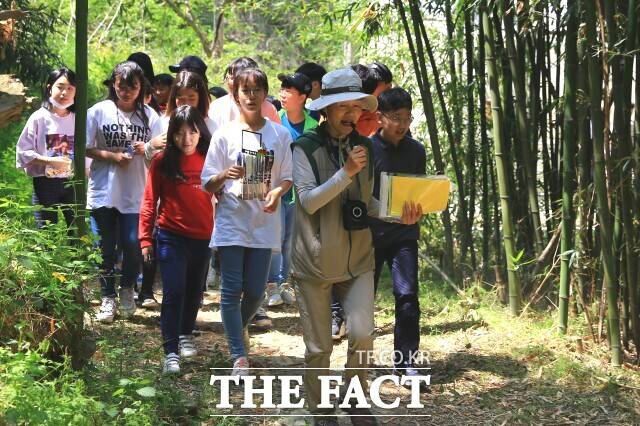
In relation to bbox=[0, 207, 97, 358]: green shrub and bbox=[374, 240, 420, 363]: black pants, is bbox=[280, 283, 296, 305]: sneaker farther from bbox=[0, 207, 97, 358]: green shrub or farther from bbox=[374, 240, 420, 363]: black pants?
bbox=[0, 207, 97, 358]: green shrub

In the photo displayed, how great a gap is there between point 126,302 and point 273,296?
1.16 m

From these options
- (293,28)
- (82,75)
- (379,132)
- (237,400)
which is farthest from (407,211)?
(293,28)

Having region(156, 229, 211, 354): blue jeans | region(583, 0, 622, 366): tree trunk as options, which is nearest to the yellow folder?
region(583, 0, 622, 366): tree trunk

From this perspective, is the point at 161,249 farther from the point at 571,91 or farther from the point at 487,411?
the point at 571,91

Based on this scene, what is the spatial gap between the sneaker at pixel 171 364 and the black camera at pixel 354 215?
1257 millimetres

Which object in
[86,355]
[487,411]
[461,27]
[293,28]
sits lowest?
[487,411]

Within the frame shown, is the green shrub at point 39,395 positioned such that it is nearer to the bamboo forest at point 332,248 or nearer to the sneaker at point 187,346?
the bamboo forest at point 332,248

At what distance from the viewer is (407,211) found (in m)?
4.29

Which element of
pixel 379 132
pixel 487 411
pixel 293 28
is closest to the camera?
pixel 487 411

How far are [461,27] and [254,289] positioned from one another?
10.2ft

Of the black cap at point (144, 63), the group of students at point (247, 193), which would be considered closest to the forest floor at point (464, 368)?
the group of students at point (247, 193)

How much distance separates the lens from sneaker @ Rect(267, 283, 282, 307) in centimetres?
664

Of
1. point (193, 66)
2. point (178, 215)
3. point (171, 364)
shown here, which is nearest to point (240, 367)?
point (171, 364)

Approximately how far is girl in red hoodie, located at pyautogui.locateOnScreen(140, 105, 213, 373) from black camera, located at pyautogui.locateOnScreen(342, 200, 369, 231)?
1.14 metres
